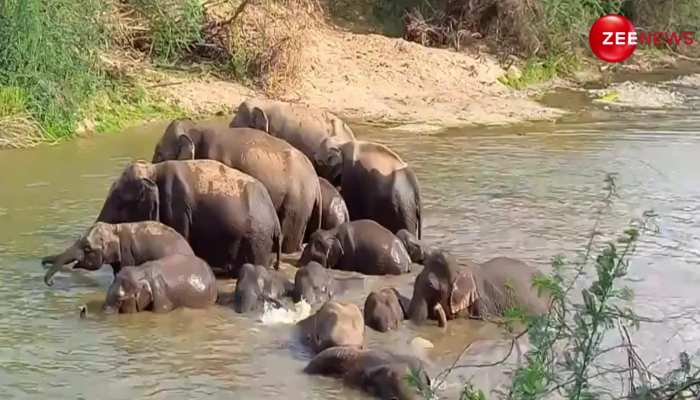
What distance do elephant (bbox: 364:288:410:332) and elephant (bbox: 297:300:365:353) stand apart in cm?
15

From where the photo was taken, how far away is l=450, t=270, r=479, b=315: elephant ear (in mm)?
8039

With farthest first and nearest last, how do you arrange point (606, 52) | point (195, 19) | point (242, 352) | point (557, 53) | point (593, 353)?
point (606, 52), point (557, 53), point (195, 19), point (242, 352), point (593, 353)

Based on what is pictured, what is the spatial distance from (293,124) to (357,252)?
2.34 m

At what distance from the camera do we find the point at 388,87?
63.9ft

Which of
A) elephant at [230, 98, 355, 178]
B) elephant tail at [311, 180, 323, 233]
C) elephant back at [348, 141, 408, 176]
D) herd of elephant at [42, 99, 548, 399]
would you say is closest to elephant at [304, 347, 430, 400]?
herd of elephant at [42, 99, 548, 399]

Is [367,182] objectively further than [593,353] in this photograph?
Yes

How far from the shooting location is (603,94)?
833 inches

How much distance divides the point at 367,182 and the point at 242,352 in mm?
3107

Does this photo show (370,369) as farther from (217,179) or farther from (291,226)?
(291,226)

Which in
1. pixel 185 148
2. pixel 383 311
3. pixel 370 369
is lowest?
pixel 383 311

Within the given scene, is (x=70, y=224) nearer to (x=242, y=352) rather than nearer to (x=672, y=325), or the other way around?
(x=242, y=352)

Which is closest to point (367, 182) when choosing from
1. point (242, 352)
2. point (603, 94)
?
point (242, 352)

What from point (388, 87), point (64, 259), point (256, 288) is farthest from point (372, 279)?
point (388, 87)

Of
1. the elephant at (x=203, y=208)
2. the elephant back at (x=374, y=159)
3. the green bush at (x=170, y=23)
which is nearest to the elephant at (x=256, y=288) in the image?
the elephant at (x=203, y=208)
